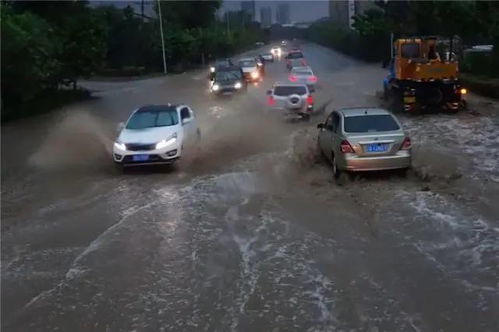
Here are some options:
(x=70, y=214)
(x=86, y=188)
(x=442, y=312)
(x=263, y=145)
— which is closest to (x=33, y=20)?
(x=263, y=145)

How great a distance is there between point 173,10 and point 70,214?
3414 inches

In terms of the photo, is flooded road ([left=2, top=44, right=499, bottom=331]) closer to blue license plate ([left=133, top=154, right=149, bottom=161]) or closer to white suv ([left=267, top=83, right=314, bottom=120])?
blue license plate ([left=133, top=154, right=149, bottom=161])

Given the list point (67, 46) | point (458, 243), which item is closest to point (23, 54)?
point (67, 46)

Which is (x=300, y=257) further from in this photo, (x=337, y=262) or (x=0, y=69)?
(x=0, y=69)

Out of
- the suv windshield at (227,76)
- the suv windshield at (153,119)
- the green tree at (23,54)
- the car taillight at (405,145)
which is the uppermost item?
the green tree at (23,54)

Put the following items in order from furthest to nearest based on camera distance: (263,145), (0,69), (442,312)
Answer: (0,69) → (263,145) → (442,312)

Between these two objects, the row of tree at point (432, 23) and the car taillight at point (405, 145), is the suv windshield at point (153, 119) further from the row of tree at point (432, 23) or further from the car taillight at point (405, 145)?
the row of tree at point (432, 23)

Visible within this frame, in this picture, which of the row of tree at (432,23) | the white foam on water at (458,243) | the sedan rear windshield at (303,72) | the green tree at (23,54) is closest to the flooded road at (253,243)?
the white foam on water at (458,243)

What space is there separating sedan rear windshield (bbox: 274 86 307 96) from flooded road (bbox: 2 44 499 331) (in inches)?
261

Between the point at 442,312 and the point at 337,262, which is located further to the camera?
the point at 337,262

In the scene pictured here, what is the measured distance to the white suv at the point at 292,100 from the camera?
26267mm

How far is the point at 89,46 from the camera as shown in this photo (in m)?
40.0

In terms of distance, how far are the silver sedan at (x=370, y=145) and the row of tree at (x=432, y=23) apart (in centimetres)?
1921

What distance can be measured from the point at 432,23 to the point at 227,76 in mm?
15189
